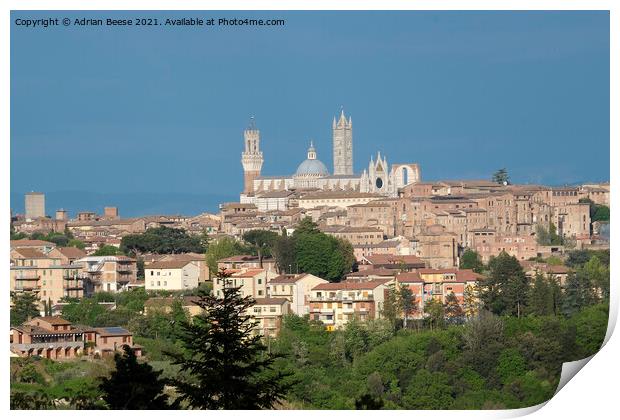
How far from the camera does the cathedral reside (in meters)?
45.8

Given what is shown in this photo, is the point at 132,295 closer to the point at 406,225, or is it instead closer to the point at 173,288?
the point at 173,288

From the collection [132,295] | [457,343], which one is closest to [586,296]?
[457,343]

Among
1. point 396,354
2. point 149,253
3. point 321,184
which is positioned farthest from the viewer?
point 321,184

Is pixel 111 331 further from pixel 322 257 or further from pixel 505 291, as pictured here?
pixel 322 257

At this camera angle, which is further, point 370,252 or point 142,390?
point 370,252

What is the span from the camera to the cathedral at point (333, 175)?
4575cm

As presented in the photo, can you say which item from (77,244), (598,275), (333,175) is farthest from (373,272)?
(333,175)

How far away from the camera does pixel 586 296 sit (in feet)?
58.7

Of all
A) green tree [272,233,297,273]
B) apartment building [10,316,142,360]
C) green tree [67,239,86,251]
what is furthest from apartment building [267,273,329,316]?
green tree [67,239,86,251]

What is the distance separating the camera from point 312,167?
5241 cm

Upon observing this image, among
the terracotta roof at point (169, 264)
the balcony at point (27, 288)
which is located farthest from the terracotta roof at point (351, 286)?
the balcony at point (27, 288)

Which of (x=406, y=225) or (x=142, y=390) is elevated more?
(x=406, y=225)

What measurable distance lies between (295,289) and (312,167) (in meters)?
32.0

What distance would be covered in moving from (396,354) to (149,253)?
452 inches
